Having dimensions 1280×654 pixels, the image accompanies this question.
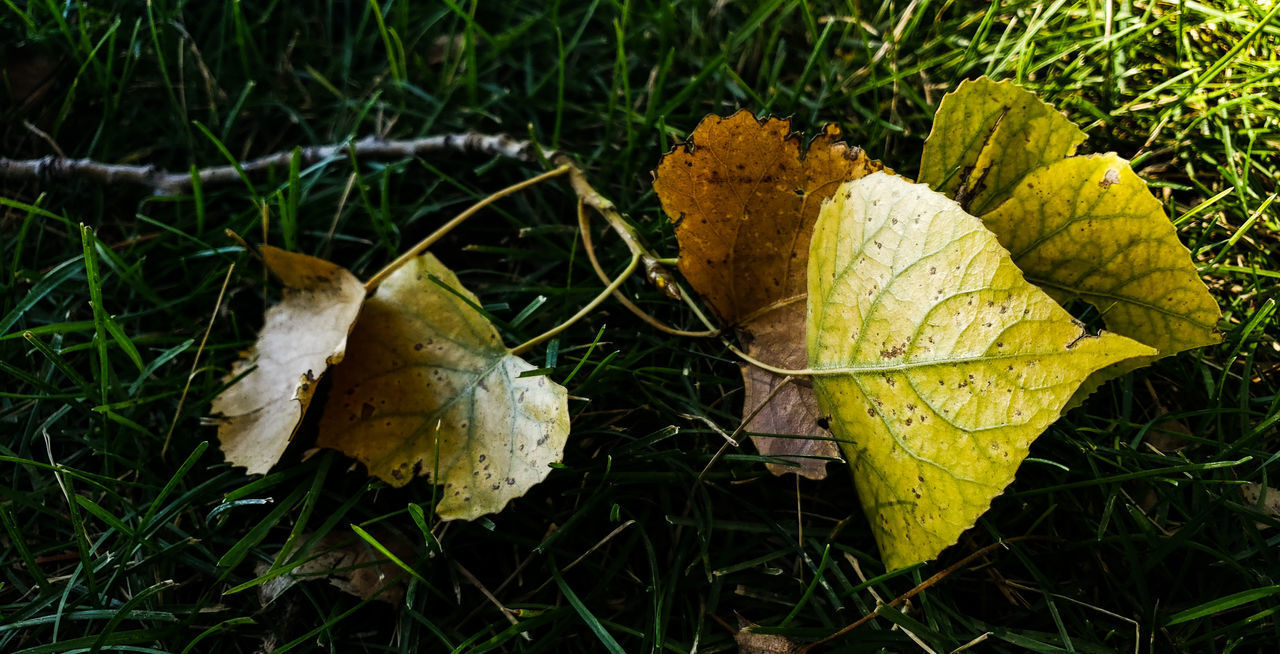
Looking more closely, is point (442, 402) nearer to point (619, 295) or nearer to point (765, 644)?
point (619, 295)

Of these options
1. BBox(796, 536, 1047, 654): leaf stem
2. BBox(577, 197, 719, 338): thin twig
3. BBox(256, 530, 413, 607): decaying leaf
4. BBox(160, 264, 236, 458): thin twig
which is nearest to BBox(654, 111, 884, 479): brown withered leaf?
BBox(577, 197, 719, 338): thin twig

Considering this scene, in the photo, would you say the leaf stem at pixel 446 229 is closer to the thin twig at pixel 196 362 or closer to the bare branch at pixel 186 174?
the bare branch at pixel 186 174

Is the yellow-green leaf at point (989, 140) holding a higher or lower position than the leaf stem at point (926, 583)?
higher

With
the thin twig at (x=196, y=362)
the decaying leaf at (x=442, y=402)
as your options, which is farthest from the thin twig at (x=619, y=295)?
the thin twig at (x=196, y=362)

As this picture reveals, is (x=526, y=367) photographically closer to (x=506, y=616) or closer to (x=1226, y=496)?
(x=506, y=616)

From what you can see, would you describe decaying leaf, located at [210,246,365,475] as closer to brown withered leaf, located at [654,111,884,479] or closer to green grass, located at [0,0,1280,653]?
green grass, located at [0,0,1280,653]

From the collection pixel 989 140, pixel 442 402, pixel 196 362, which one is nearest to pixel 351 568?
pixel 442 402

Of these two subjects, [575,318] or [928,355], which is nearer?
[928,355]
